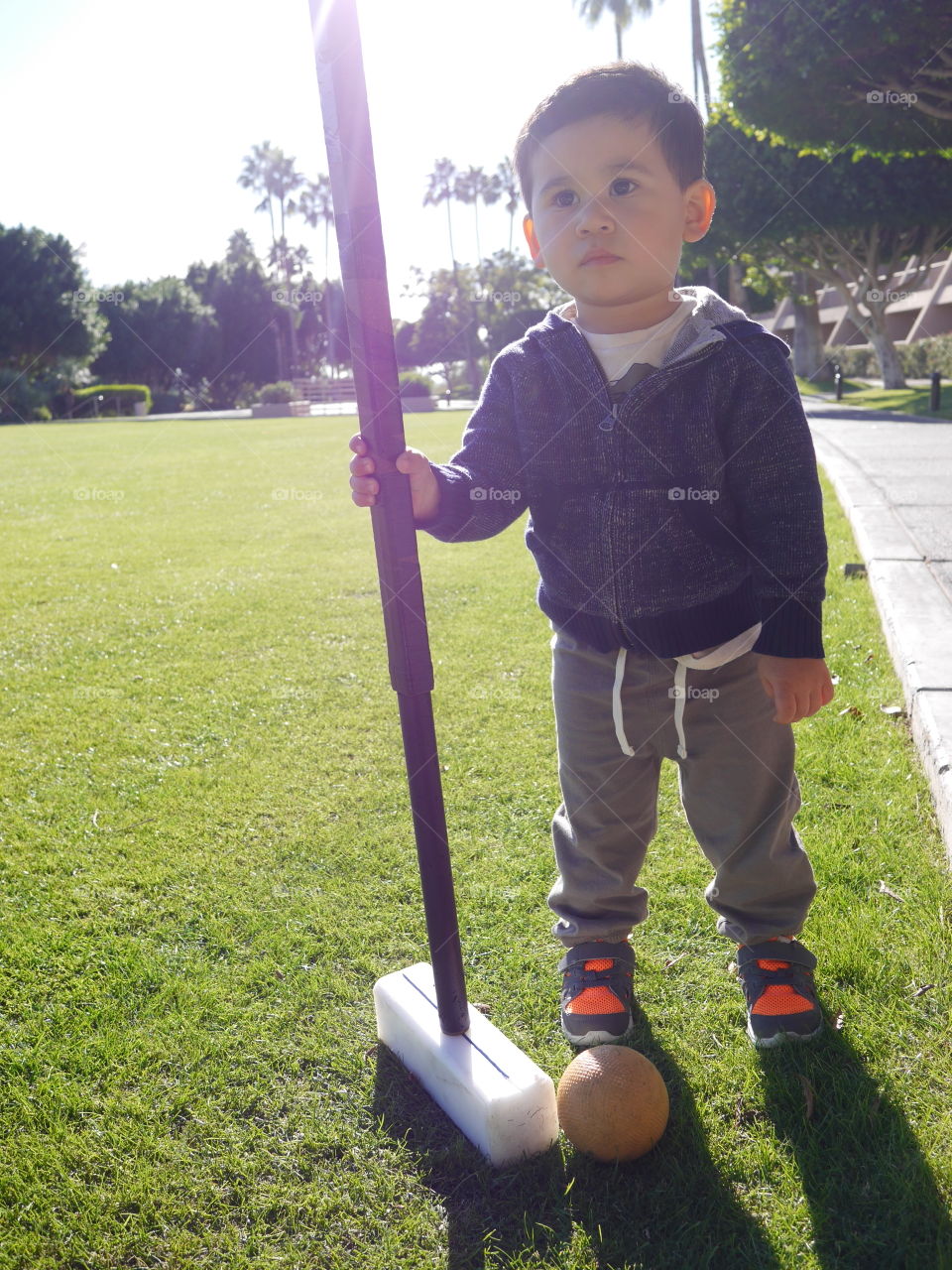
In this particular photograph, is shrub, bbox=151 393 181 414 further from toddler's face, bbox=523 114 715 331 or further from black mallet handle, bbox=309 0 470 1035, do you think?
black mallet handle, bbox=309 0 470 1035

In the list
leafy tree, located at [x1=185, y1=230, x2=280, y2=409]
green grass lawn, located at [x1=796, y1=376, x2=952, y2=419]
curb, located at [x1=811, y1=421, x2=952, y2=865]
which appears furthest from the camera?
leafy tree, located at [x1=185, y1=230, x2=280, y2=409]

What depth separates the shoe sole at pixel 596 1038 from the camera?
202cm

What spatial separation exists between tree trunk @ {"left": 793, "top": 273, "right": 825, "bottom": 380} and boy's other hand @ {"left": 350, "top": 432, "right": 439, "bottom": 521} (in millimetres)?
35508

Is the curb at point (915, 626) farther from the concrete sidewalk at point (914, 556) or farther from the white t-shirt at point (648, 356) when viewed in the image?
the white t-shirt at point (648, 356)

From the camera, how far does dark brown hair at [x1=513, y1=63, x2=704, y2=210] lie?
1.86 metres

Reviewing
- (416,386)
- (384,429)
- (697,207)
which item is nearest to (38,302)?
(416,386)

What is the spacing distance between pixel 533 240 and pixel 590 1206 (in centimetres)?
188

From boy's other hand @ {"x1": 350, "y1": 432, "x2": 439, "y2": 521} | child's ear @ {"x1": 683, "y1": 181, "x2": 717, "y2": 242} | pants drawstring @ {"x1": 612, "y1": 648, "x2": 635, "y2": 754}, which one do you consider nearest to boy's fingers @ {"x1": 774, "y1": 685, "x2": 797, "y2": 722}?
pants drawstring @ {"x1": 612, "y1": 648, "x2": 635, "y2": 754}

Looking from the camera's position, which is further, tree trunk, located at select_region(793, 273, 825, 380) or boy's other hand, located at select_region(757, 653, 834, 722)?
tree trunk, located at select_region(793, 273, 825, 380)

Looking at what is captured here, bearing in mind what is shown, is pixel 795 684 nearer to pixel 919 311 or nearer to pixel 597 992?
pixel 597 992

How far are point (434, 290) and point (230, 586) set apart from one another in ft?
148

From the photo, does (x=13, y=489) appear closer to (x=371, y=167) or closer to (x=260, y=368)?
(x=371, y=167)

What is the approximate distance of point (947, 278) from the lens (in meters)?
38.8

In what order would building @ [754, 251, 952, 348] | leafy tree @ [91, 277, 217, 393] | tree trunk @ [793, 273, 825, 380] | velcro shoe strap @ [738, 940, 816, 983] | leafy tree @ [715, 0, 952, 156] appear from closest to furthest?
velcro shoe strap @ [738, 940, 816, 983]
leafy tree @ [715, 0, 952, 156]
tree trunk @ [793, 273, 825, 380]
building @ [754, 251, 952, 348]
leafy tree @ [91, 277, 217, 393]
